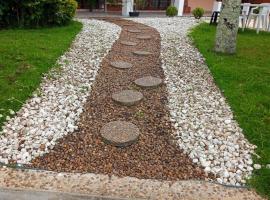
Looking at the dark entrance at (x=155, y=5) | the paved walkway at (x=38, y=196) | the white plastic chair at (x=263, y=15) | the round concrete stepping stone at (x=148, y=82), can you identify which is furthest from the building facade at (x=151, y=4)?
the paved walkway at (x=38, y=196)

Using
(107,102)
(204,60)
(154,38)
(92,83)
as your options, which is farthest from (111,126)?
(154,38)

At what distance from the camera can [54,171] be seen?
294 centimetres

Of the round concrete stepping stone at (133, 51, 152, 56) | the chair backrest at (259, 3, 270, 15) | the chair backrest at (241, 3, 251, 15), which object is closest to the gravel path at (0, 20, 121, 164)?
the round concrete stepping stone at (133, 51, 152, 56)

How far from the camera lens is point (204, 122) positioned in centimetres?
389

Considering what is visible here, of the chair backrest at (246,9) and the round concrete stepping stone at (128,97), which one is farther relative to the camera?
the chair backrest at (246,9)

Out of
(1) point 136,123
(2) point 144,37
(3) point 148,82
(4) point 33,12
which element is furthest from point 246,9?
(1) point 136,123

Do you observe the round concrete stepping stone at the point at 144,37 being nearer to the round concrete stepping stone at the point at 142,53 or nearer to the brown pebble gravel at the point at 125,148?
the round concrete stepping stone at the point at 142,53

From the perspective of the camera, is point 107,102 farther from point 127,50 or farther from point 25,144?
point 127,50

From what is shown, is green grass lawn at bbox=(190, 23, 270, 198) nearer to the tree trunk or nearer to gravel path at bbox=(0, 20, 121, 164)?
the tree trunk

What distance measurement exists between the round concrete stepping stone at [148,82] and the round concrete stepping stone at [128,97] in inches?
11.6

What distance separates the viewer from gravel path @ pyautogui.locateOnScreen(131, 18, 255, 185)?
3.10m

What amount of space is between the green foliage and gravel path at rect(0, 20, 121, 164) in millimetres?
2380

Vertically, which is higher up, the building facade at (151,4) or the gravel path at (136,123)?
the building facade at (151,4)

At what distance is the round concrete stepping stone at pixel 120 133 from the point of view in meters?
3.38
